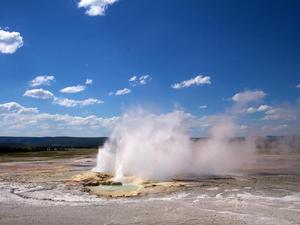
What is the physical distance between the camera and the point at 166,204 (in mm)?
21750

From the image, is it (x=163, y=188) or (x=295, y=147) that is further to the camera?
(x=295, y=147)

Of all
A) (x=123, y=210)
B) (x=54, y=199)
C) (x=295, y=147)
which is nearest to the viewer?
(x=123, y=210)

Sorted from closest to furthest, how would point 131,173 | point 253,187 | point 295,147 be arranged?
point 253,187 → point 131,173 → point 295,147

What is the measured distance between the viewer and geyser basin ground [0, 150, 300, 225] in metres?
18.3

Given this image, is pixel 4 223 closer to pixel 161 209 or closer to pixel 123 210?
pixel 123 210

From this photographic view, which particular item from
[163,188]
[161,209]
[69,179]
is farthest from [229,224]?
[69,179]

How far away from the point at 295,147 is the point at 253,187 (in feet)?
178

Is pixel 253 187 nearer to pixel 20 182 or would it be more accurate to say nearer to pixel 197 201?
pixel 197 201

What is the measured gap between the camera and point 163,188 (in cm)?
2761

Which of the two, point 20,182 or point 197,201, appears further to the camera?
point 20,182

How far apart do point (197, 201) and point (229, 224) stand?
554 centimetres

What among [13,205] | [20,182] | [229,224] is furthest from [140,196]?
[20,182]

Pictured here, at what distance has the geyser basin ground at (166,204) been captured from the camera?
60.0ft

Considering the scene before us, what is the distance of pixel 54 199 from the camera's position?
24047 mm
